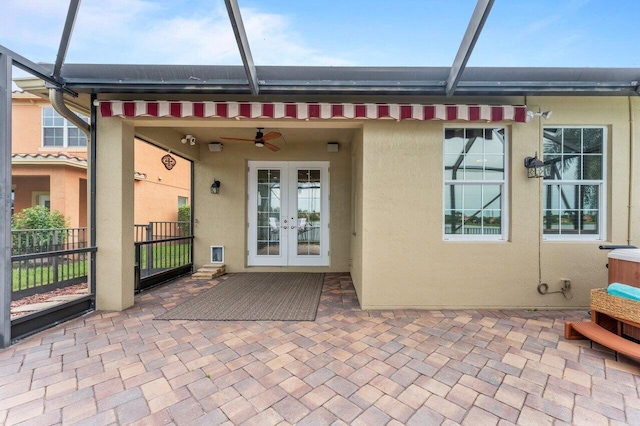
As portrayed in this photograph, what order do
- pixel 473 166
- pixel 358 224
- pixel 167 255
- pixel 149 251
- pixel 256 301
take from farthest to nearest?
pixel 167 255
pixel 149 251
pixel 358 224
pixel 256 301
pixel 473 166

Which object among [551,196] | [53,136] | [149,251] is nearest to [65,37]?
[149,251]

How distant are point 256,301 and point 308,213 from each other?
271 centimetres

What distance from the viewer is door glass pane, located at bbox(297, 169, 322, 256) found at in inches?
249

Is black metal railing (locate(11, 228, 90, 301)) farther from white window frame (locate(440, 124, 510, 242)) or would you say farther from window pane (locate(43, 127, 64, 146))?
window pane (locate(43, 127, 64, 146))

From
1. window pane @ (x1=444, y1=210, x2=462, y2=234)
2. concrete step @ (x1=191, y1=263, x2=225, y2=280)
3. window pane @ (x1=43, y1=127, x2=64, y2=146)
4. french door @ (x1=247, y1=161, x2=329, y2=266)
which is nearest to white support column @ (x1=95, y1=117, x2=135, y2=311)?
concrete step @ (x1=191, y1=263, x2=225, y2=280)

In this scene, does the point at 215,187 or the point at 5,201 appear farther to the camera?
the point at 215,187

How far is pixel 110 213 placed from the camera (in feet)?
12.5

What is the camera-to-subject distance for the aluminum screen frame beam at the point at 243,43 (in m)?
2.61

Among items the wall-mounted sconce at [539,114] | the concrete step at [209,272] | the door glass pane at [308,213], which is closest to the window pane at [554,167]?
the wall-mounted sconce at [539,114]

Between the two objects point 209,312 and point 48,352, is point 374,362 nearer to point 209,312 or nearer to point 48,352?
point 209,312

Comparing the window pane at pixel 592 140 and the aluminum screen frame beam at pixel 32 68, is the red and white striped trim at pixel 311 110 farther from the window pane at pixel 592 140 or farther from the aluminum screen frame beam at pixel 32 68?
the window pane at pixel 592 140

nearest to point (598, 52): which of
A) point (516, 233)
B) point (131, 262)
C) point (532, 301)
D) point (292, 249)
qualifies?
point (516, 233)

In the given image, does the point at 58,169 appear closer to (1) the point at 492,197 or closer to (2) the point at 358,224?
(2) the point at 358,224

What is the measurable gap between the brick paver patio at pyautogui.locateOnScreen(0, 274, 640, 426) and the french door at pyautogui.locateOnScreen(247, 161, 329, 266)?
2.98m
